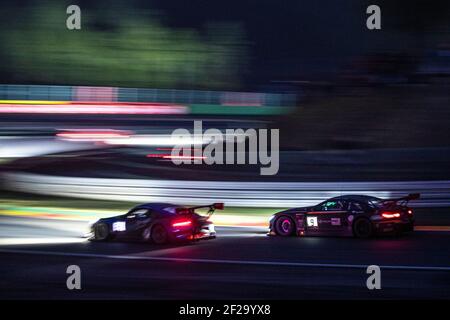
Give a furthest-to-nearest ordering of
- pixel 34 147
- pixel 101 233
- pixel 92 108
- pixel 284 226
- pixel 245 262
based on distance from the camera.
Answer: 1. pixel 92 108
2. pixel 34 147
3. pixel 284 226
4. pixel 101 233
5. pixel 245 262

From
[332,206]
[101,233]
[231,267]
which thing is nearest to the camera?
[231,267]

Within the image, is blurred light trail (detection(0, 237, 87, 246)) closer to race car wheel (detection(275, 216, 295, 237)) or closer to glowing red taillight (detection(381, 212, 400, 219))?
race car wheel (detection(275, 216, 295, 237))

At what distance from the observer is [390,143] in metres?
19.5

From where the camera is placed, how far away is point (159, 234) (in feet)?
31.7

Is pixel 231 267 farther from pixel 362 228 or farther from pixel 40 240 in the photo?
pixel 40 240

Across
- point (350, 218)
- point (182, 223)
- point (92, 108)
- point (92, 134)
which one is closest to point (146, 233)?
point (182, 223)

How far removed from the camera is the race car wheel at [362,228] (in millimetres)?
9977

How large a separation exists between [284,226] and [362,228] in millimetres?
1120

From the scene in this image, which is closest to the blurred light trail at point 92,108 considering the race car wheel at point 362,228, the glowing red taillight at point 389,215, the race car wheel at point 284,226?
the race car wheel at point 284,226

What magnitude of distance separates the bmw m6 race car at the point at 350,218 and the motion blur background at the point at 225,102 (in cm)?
187

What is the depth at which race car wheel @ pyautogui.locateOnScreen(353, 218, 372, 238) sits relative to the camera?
998 centimetres

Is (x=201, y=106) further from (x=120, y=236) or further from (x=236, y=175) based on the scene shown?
(x=120, y=236)

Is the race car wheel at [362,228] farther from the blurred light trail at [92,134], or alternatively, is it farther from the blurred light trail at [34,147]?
the blurred light trail at [92,134]

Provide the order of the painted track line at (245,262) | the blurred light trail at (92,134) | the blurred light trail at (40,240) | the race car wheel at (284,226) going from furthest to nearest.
Result: the blurred light trail at (92,134) < the race car wheel at (284,226) < the blurred light trail at (40,240) < the painted track line at (245,262)
